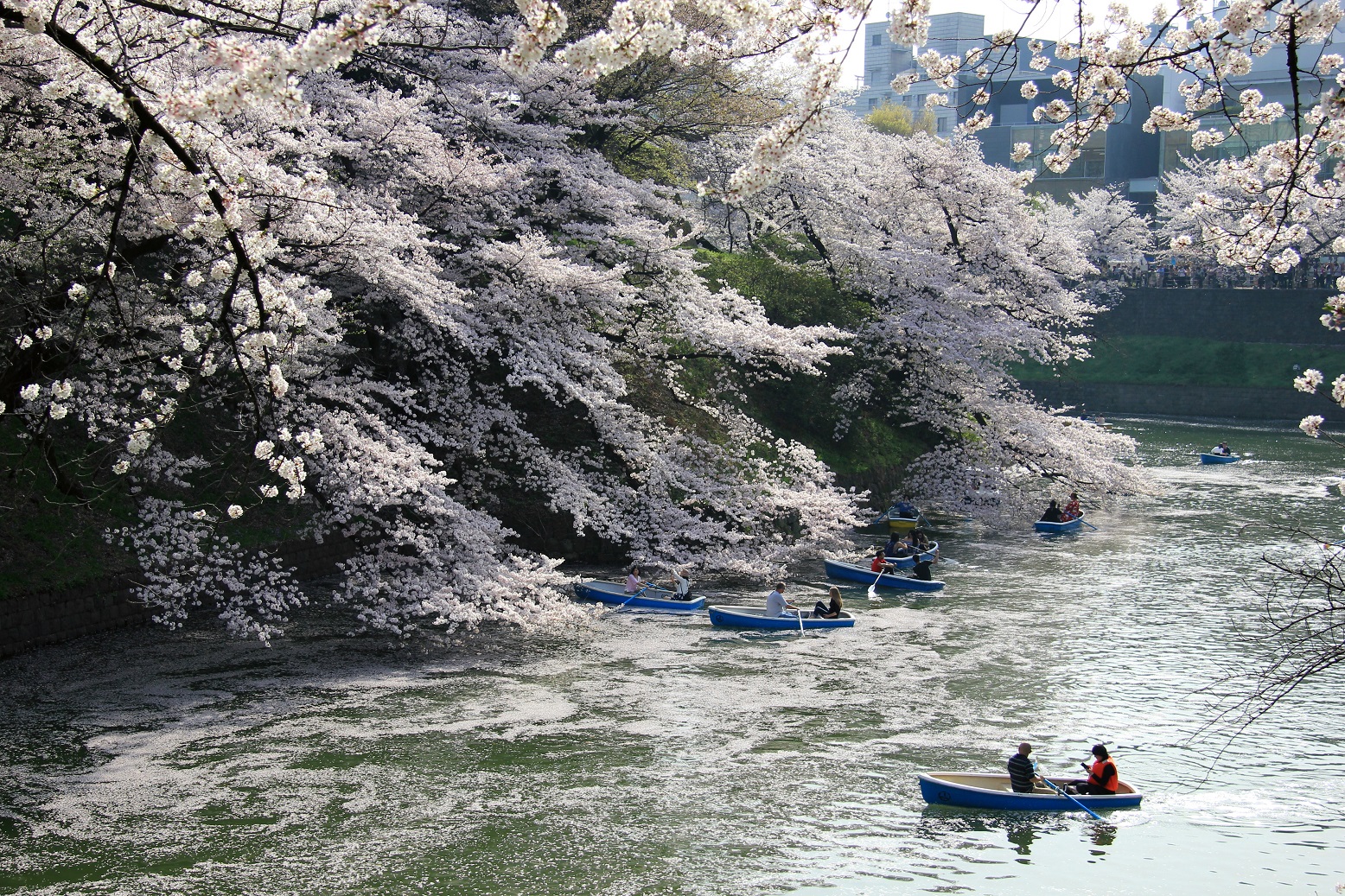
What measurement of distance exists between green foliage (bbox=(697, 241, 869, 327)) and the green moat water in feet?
50.3

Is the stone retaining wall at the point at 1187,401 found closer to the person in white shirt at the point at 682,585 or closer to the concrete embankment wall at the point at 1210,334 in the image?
the concrete embankment wall at the point at 1210,334

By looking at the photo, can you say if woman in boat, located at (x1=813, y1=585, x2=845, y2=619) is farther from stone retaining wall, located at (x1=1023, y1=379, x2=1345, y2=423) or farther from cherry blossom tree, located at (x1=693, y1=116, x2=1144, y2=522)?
stone retaining wall, located at (x1=1023, y1=379, x2=1345, y2=423)

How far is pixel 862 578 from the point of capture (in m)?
25.0

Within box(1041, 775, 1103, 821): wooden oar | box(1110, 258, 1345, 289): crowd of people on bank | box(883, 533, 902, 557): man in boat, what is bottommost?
box(1041, 775, 1103, 821): wooden oar

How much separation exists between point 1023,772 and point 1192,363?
52.4 m

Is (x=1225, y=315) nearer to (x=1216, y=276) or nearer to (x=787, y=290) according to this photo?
(x=1216, y=276)

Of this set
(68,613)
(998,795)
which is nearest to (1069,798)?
(998,795)

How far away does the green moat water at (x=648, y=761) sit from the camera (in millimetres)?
11516

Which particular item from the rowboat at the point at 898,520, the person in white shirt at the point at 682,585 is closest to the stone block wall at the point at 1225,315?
the rowboat at the point at 898,520

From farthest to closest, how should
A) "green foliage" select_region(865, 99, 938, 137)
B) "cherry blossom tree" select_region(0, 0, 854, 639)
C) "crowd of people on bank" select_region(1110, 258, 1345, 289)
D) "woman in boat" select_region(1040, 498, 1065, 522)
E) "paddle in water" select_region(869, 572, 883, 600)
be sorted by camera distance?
"green foliage" select_region(865, 99, 938, 137) → "crowd of people on bank" select_region(1110, 258, 1345, 289) → "woman in boat" select_region(1040, 498, 1065, 522) → "paddle in water" select_region(869, 572, 883, 600) → "cherry blossom tree" select_region(0, 0, 854, 639)

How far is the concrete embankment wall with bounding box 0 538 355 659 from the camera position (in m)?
16.0

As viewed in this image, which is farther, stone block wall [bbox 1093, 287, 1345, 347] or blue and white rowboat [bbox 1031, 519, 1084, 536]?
stone block wall [bbox 1093, 287, 1345, 347]

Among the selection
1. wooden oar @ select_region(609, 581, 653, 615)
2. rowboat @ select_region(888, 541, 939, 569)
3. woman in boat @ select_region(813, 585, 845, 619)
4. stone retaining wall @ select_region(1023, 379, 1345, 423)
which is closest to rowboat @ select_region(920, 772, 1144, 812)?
woman in boat @ select_region(813, 585, 845, 619)

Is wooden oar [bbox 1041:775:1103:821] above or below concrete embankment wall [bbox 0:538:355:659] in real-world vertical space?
below
